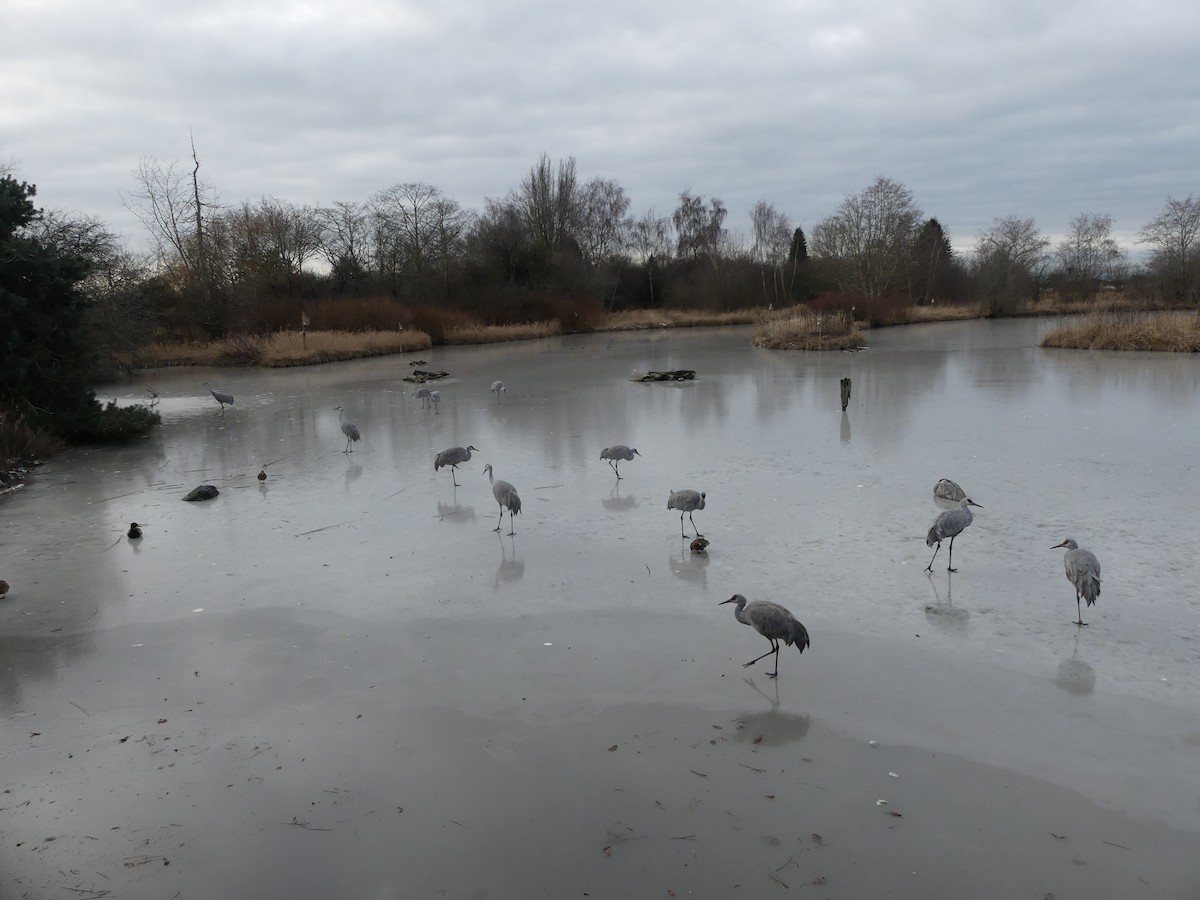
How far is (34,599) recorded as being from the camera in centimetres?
586

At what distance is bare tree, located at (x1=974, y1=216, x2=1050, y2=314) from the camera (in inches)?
1783

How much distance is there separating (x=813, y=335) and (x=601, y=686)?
2446 cm

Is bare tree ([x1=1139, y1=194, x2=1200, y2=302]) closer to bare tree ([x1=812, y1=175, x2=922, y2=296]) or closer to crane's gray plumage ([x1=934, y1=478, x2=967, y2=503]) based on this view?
bare tree ([x1=812, y1=175, x2=922, y2=296])

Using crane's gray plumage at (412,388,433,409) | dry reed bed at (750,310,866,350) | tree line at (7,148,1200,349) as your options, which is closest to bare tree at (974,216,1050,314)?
tree line at (7,148,1200,349)

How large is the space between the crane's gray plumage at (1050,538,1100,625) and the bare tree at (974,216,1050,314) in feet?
148

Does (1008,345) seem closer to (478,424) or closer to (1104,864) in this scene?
(478,424)

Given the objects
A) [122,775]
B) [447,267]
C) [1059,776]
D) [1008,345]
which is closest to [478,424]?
[122,775]

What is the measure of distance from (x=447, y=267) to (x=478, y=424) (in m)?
32.6

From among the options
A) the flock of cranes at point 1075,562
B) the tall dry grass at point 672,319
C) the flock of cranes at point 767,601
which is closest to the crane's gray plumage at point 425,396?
the flock of cranes at point 767,601

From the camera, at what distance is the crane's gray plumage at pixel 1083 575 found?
4.75 m

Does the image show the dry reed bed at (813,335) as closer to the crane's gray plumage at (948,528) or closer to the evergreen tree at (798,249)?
the crane's gray plumage at (948,528)

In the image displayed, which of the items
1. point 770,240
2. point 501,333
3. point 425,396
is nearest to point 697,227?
point 770,240

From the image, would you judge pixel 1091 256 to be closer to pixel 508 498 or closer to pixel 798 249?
pixel 798 249

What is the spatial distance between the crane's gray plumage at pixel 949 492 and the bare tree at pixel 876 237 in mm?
39738
